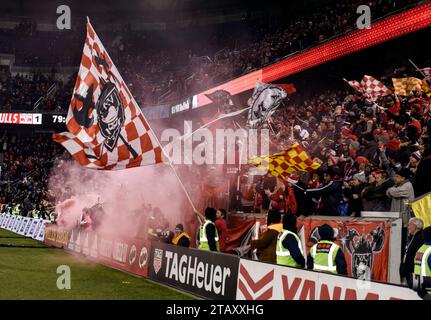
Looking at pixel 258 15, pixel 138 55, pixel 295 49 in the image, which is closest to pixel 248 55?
pixel 295 49

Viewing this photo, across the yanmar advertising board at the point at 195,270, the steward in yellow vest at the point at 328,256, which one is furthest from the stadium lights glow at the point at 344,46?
the steward in yellow vest at the point at 328,256

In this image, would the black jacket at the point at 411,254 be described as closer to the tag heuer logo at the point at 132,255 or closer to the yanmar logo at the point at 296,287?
the yanmar logo at the point at 296,287

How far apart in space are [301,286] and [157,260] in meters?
4.77

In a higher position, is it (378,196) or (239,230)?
(378,196)

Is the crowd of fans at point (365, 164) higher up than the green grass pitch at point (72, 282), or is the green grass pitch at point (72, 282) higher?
the crowd of fans at point (365, 164)

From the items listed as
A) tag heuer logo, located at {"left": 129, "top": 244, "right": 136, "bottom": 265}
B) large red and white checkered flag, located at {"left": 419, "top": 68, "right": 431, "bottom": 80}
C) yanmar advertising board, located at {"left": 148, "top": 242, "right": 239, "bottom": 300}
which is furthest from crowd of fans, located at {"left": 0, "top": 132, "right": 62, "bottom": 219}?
large red and white checkered flag, located at {"left": 419, "top": 68, "right": 431, "bottom": 80}

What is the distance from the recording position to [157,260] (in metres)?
11.1

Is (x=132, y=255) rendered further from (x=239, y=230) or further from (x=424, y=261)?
(x=424, y=261)

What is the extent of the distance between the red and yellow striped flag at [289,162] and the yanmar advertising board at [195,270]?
188cm

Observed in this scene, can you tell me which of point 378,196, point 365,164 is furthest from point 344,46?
point 378,196

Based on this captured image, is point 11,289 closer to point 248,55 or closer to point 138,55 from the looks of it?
point 248,55

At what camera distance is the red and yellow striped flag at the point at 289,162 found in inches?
378

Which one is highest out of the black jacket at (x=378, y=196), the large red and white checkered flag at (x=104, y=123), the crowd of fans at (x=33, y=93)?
the crowd of fans at (x=33, y=93)

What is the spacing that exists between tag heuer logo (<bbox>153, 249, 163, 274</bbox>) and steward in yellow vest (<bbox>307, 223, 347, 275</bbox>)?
14.8 ft
